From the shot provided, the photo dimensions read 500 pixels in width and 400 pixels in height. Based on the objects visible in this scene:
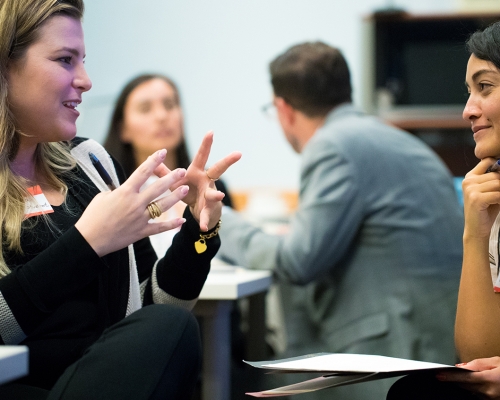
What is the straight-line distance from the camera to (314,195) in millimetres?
1966

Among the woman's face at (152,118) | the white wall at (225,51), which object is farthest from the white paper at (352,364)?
the white wall at (225,51)

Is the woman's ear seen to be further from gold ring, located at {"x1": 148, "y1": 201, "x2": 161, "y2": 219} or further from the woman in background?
gold ring, located at {"x1": 148, "y1": 201, "x2": 161, "y2": 219}

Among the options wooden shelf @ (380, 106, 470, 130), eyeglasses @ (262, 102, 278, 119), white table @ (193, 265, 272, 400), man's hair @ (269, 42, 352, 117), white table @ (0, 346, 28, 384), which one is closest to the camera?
white table @ (0, 346, 28, 384)

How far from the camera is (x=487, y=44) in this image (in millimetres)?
1253

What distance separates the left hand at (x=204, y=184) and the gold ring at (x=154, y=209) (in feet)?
0.55

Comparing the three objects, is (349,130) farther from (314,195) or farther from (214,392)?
(214,392)

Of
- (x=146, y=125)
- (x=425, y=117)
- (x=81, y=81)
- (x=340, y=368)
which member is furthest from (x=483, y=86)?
(x=425, y=117)

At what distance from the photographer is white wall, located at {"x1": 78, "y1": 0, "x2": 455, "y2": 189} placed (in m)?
4.67

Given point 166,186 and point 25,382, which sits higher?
point 166,186

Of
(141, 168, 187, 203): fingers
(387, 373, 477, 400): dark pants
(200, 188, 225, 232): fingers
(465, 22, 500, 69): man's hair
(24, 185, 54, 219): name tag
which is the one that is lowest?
(387, 373, 477, 400): dark pants

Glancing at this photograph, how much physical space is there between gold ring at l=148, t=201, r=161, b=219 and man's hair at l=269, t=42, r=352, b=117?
118cm

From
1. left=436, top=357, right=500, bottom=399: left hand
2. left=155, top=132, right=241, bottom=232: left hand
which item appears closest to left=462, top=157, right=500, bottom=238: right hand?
left=436, top=357, right=500, bottom=399: left hand

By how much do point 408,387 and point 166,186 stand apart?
0.50m

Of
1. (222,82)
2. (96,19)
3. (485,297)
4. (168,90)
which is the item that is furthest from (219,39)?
(485,297)
